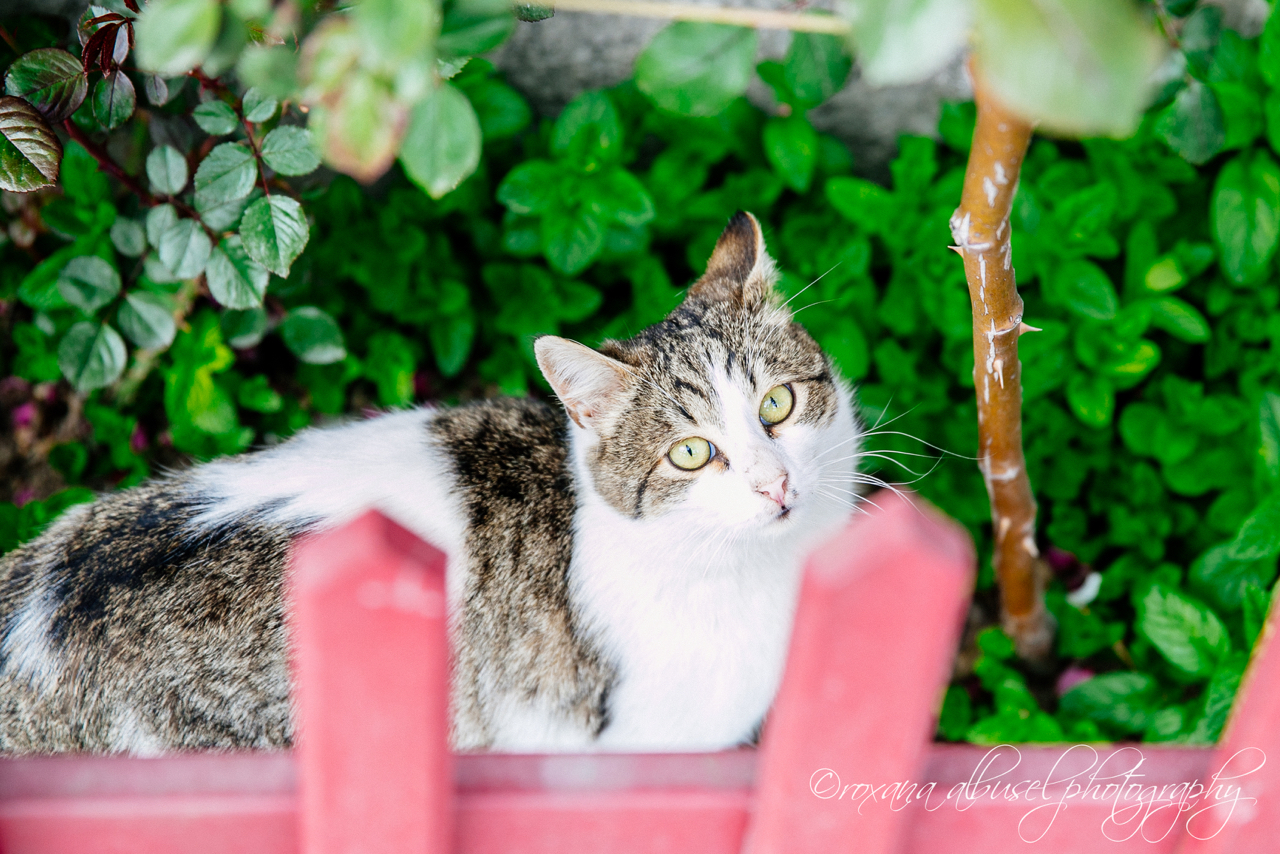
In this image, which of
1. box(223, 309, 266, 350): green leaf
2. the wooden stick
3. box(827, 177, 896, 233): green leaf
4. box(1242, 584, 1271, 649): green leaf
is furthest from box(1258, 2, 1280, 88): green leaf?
box(223, 309, 266, 350): green leaf

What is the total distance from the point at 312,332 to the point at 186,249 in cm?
37

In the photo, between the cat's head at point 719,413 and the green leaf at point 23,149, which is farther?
the cat's head at point 719,413

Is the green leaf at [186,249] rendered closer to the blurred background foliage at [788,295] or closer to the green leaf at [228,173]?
the blurred background foliage at [788,295]

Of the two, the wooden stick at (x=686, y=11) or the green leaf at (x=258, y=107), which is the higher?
the wooden stick at (x=686, y=11)

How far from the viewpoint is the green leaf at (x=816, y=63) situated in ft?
3.31

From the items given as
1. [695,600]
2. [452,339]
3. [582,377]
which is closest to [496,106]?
[452,339]

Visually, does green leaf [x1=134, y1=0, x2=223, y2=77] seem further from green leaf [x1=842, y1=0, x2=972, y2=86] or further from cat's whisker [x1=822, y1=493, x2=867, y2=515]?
cat's whisker [x1=822, y1=493, x2=867, y2=515]

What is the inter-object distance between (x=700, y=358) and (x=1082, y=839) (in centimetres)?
96

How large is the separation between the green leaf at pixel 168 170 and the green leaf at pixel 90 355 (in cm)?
36

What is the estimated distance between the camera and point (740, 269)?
68.6 inches

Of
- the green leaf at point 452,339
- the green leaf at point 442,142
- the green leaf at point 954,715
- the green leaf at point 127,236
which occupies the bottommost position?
the green leaf at point 954,715

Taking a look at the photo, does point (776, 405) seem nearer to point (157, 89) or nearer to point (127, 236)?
point (157, 89)

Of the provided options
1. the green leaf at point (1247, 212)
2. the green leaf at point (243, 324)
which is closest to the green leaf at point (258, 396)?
the green leaf at point (243, 324)

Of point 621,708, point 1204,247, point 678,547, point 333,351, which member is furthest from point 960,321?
point 333,351
